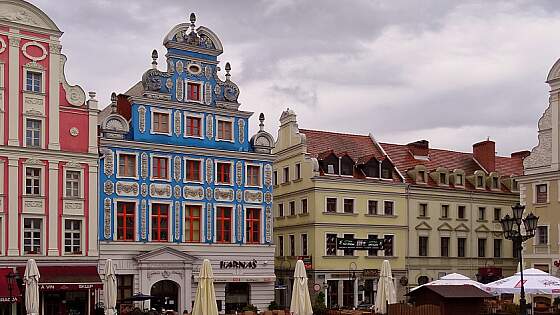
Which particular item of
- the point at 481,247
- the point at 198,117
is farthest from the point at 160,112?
the point at 481,247

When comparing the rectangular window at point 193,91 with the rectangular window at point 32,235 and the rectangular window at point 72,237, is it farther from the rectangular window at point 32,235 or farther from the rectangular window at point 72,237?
the rectangular window at point 32,235

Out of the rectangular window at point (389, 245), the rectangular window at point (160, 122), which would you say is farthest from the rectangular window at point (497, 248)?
the rectangular window at point (160, 122)

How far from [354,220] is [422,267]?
5694mm

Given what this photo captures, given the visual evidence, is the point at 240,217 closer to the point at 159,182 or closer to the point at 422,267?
the point at 159,182

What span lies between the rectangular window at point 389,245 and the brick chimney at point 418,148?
750cm

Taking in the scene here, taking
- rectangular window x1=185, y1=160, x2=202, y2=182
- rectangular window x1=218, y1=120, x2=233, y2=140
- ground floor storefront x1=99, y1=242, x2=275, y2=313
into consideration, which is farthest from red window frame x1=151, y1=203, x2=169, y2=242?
rectangular window x1=218, y1=120, x2=233, y2=140

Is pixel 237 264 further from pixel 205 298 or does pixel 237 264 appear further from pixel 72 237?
pixel 205 298

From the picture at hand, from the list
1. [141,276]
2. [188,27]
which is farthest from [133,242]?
[188,27]

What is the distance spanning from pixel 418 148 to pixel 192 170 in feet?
63.3

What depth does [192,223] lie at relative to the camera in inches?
1657

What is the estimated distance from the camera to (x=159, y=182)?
4103cm

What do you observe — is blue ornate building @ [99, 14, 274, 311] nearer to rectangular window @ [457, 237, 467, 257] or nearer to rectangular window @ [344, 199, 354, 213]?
rectangular window @ [344, 199, 354, 213]

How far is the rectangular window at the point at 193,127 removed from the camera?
42125 mm

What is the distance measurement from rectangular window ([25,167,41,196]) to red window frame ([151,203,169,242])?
5.86 meters
